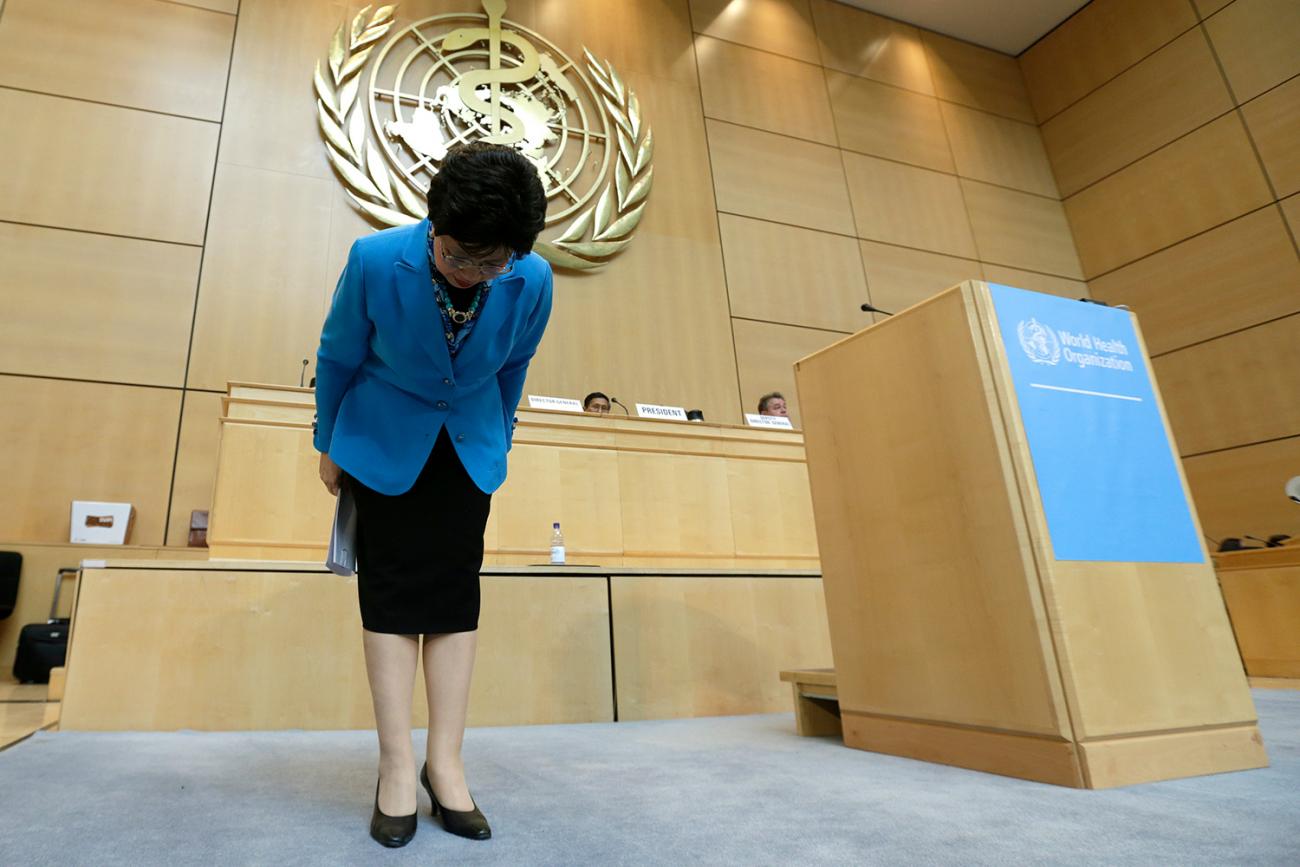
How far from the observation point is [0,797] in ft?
3.66

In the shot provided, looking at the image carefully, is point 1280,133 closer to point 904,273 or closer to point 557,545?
point 904,273

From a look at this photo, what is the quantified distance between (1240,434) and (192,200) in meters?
6.24

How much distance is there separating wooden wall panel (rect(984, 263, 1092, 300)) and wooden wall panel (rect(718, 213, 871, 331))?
119 centimetres

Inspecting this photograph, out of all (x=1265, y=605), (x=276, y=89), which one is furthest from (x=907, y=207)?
(x=276, y=89)

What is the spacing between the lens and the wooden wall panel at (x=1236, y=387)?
4652 mm

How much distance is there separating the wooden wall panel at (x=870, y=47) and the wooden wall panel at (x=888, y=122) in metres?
0.11

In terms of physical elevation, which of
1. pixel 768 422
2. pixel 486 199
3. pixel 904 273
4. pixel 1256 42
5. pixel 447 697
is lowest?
pixel 447 697

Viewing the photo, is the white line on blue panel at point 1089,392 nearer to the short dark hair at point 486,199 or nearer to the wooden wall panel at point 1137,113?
the short dark hair at point 486,199


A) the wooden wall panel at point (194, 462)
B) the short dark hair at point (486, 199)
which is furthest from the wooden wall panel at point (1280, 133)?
the wooden wall panel at point (194, 462)

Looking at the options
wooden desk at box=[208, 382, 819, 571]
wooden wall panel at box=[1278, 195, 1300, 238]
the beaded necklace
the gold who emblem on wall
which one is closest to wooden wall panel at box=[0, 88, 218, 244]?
the gold who emblem on wall

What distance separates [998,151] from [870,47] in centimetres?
135

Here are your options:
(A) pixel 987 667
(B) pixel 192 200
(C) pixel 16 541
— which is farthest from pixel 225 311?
(A) pixel 987 667

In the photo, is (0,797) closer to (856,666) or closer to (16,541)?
(856,666)

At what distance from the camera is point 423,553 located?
1078 millimetres
